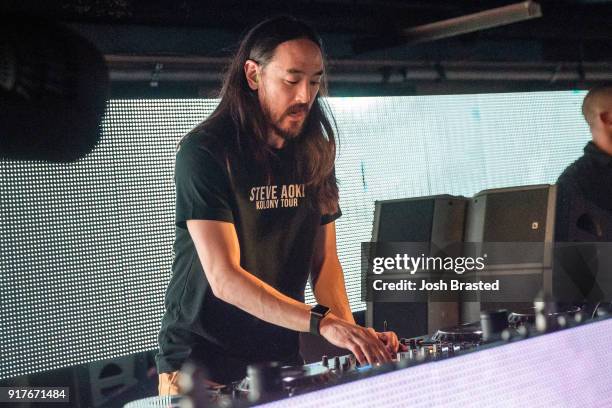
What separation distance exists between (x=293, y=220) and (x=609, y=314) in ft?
3.78

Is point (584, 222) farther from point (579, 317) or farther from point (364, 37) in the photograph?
point (579, 317)

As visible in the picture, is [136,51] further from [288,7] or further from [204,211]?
[204,211]

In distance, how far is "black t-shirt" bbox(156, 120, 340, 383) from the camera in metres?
2.28

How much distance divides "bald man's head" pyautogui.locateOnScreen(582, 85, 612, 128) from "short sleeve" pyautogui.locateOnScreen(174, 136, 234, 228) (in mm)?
2792

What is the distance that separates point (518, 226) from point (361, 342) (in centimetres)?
180

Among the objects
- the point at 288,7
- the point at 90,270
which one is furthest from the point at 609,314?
the point at 288,7

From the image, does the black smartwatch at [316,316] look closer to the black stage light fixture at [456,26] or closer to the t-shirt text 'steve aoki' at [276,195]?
the t-shirt text 'steve aoki' at [276,195]

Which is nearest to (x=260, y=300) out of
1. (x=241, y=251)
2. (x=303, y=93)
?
(x=241, y=251)

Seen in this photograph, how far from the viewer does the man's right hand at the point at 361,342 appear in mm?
1631

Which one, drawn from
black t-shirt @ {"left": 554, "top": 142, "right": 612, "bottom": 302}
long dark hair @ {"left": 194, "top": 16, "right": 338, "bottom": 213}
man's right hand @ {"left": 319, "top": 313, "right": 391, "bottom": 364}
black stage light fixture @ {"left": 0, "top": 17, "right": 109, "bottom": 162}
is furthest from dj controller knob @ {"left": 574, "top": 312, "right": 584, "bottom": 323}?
black t-shirt @ {"left": 554, "top": 142, "right": 612, "bottom": 302}

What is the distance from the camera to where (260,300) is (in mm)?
2094

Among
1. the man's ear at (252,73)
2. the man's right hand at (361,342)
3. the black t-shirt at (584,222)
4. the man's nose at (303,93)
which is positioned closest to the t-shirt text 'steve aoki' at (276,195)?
the man's nose at (303,93)

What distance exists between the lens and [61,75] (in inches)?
68.2

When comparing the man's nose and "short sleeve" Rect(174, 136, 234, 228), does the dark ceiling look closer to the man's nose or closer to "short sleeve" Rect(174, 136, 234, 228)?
"short sleeve" Rect(174, 136, 234, 228)
